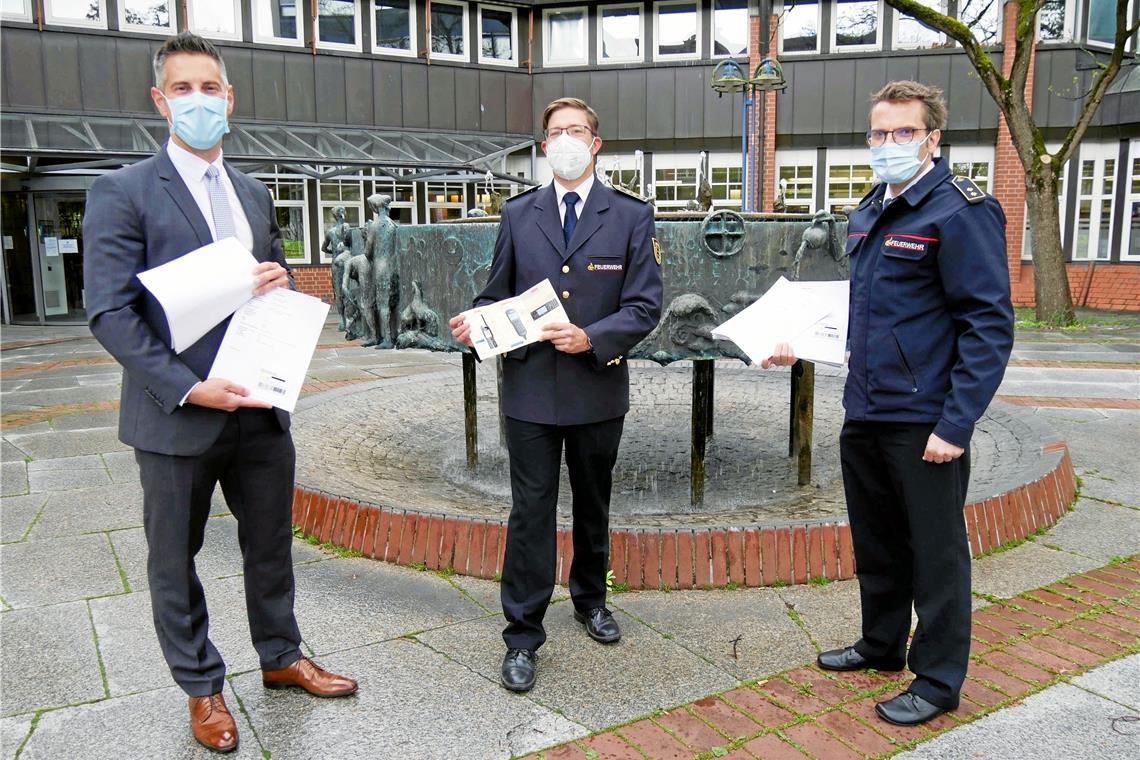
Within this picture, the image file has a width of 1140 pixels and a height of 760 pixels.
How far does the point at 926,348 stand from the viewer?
2.94 m

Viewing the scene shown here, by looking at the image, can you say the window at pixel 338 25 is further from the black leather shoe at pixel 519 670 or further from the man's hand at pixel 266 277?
the black leather shoe at pixel 519 670

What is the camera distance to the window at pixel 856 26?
21.0 metres

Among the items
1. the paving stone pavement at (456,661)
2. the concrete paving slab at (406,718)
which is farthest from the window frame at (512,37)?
the concrete paving slab at (406,718)

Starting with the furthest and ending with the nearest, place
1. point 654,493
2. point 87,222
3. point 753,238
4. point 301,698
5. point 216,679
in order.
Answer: point 654,493
point 753,238
point 301,698
point 216,679
point 87,222

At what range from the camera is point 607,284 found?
10.8ft

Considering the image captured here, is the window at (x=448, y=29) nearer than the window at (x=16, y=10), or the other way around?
the window at (x=16, y=10)

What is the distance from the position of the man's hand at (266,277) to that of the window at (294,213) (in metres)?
18.7

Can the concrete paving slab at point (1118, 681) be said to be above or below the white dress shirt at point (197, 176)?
below

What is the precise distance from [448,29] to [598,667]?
20885mm

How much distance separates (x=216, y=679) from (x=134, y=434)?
31.9 inches

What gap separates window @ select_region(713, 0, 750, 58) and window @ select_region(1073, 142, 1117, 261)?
26.1 ft

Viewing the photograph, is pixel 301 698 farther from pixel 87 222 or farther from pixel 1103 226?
pixel 1103 226

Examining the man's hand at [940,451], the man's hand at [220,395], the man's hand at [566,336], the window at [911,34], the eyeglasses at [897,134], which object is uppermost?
the window at [911,34]

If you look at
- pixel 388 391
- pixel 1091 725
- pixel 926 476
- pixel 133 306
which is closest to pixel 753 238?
pixel 926 476
